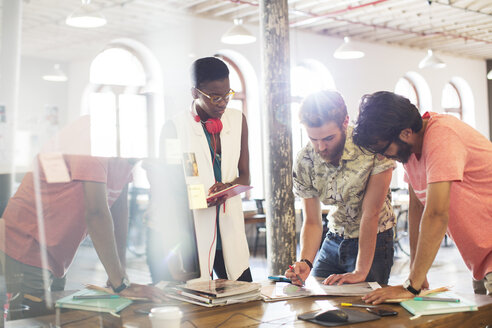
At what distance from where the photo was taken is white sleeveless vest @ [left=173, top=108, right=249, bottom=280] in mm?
2383

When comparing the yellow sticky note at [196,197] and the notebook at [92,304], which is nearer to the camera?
the notebook at [92,304]

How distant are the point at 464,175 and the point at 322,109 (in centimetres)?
56

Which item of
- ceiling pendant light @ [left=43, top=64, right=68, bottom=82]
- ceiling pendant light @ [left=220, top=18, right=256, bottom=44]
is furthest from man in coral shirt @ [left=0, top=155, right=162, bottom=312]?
ceiling pendant light @ [left=220, top=18, right=256, bottom=44]

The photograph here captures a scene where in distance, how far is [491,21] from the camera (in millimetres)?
9625

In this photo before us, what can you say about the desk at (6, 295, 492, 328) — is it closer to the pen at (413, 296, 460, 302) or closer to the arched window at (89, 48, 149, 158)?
the pen at (413, 296, 460, 302)

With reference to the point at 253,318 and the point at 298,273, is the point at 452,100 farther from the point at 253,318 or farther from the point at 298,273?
the point at 253,318

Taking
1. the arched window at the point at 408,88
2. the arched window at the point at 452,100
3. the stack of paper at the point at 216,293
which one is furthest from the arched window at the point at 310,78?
the stack of paper at the point at 216,293

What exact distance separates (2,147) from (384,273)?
1538mm

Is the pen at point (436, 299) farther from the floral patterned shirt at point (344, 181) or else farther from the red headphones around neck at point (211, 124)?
the red headphones around neck at point (211, 124)

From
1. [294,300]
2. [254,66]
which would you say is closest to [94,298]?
[294,300]

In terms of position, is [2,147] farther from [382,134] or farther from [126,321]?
[382,134]

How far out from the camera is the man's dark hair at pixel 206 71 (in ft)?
7.69

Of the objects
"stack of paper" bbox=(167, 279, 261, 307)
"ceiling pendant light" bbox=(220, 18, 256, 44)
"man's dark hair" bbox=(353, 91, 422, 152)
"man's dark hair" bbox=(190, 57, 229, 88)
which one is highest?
"ceiling pendant light" bbox=(220, 18, 256, 44)

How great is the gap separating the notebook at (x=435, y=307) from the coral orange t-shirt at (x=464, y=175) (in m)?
0.23
